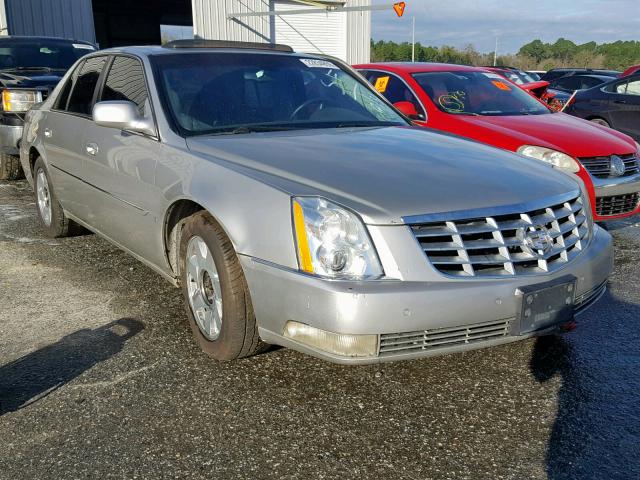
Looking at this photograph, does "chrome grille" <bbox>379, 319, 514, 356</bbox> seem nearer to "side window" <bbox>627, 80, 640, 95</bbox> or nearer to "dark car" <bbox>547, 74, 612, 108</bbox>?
"side window" <bbox>627, 80, 640, 95</bbox>

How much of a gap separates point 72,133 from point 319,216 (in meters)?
2.69

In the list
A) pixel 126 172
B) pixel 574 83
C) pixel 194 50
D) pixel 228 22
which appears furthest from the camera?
pixel 228 22

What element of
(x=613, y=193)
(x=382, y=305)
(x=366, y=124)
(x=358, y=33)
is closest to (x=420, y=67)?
(x=613, y=193)

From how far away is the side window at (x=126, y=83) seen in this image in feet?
12.6

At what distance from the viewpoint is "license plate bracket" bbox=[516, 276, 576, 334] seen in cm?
269

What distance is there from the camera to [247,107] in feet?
12.5

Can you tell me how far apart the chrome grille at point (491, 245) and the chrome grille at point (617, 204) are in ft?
9.51

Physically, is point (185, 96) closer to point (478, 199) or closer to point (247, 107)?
point (247, 107)

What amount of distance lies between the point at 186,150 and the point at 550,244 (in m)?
1.77

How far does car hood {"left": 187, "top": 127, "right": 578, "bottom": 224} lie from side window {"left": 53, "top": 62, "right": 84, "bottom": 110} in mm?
2051

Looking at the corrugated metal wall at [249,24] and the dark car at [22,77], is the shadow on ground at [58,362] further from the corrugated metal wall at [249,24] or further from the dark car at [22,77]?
the corrugated metal wall at [249,24]

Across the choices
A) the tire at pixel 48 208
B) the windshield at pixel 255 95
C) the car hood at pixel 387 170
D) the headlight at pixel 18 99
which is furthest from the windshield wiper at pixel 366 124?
the headlight at pixel 18 99

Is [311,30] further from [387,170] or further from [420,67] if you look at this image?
[387,170]

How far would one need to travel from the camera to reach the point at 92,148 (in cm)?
425
